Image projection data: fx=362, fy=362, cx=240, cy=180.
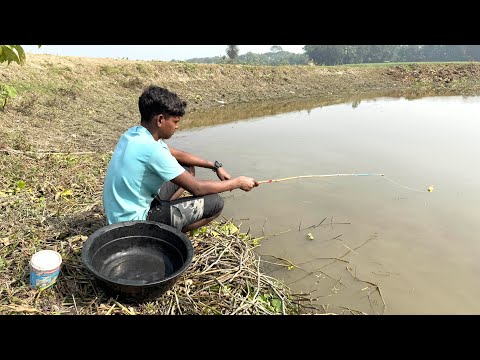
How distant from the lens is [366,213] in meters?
4.50

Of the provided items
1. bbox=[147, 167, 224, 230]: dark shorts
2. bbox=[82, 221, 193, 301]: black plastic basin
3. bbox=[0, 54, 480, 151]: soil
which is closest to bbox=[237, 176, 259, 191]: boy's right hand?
bbox=[147, 167, 224, 230]: dark shorts

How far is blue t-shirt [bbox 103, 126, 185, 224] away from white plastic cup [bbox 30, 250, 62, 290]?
0.53 metres

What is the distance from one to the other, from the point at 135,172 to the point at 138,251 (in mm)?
674

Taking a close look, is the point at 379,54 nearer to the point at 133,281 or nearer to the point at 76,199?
the point at 76,199

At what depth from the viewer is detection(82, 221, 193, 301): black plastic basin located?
8.87 ft

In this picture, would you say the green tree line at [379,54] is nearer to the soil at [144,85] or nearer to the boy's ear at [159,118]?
the soil at [144,85]

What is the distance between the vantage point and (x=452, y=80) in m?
24.8

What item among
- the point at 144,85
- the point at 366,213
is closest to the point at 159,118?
the point at 366,213

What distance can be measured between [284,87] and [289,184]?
1477 centimetres

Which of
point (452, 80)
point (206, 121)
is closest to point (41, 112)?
point (206, 121)

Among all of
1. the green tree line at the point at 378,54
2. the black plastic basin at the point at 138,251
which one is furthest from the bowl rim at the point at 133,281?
the green tree line at the point at 378,54

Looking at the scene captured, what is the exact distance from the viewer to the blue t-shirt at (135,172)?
264 centimetres

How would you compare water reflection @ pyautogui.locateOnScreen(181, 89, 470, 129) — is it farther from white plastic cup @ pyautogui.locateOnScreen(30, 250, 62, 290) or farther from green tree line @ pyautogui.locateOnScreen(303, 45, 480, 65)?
green tree line @ pyautogui.locateOnScreen(303, 45, 480, 65)
